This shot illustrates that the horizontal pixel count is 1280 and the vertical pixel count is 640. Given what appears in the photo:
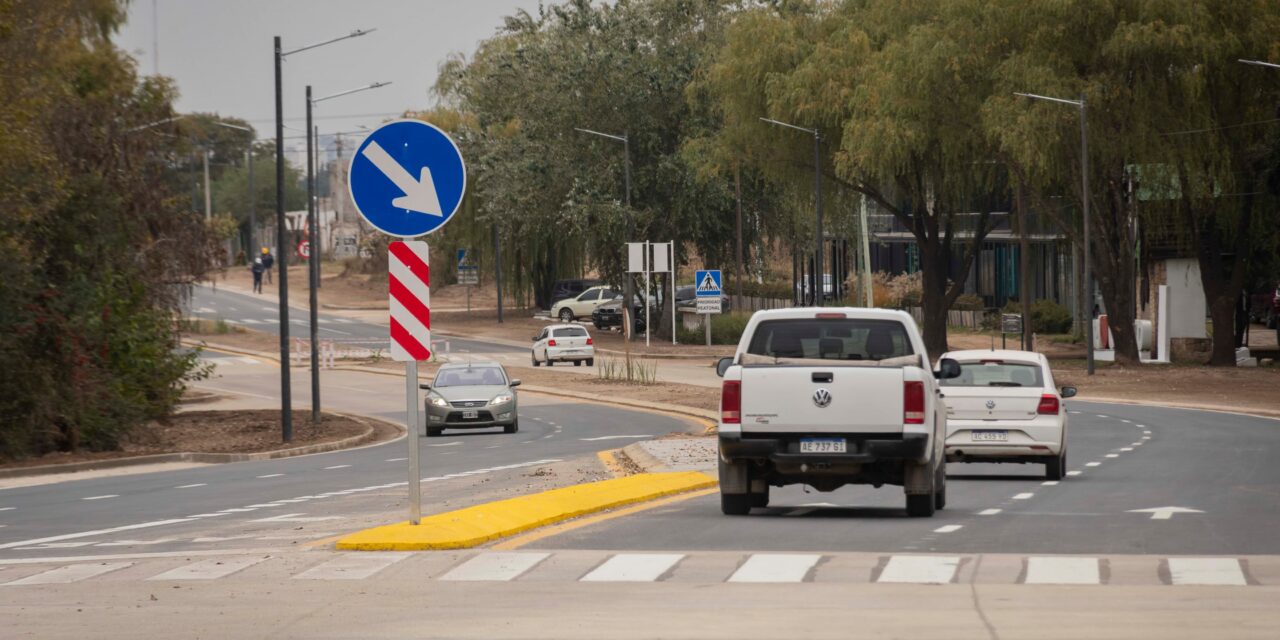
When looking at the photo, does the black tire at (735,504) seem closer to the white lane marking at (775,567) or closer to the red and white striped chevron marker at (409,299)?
the white lane marking at (775,567)

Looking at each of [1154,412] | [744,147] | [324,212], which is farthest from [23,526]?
[324,212]

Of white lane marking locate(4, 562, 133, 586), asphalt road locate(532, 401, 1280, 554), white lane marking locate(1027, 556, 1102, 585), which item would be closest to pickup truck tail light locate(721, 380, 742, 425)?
asphalt road locate(532, 401, 1280, 554)

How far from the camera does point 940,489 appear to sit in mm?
17188

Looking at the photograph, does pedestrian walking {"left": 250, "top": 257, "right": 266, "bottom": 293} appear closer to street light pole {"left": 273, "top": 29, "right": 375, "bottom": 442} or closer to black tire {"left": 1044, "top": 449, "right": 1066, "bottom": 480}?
street light pole {"left": 273, "top": 29, "right": 375, "bottom": 442}

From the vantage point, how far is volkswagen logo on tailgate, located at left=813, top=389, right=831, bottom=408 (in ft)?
51.3

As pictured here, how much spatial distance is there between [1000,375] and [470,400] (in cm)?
1768

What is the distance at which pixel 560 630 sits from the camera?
31.9 ft

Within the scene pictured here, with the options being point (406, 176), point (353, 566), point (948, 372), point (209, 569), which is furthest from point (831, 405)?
point (209, 569)

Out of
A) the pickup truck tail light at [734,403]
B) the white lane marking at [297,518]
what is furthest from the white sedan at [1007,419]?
the white lane marking at [297,518]

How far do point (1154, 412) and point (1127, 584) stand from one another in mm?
32886

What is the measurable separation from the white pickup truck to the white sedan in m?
6.53

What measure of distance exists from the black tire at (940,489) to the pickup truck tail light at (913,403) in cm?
113

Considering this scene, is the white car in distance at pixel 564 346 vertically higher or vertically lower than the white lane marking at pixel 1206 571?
lower

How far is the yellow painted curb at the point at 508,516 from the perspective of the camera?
44.6ft
